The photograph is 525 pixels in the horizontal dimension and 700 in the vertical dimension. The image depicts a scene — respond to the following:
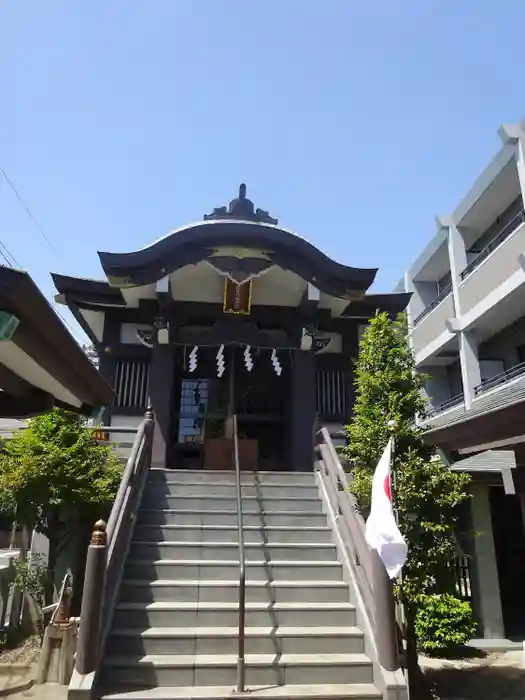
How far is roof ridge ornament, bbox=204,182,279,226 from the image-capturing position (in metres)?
12.6

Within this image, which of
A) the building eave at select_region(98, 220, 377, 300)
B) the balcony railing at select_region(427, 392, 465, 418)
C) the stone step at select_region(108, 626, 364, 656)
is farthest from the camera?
the balcony railing at select_region(427, 392, 465, 418)

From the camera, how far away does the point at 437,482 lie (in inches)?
259

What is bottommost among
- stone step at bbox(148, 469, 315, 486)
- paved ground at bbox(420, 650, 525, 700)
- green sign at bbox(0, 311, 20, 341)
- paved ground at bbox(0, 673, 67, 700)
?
paved ground at bbox(420, 650, 525, 700)

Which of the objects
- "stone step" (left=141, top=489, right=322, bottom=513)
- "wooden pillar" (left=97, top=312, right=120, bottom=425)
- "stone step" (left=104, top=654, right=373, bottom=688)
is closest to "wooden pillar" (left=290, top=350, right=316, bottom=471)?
"stone step" (left=141, top=489, right=322, bottom=513)

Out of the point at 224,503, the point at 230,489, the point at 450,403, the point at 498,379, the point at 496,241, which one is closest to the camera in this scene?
the point at 224,503

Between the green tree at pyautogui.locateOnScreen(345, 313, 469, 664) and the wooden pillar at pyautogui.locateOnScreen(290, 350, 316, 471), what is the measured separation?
11.7 feet

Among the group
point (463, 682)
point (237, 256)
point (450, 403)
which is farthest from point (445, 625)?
point (450, 403)

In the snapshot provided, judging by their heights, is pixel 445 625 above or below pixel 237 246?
below

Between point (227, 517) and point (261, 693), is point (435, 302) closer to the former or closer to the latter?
point (227, 517)

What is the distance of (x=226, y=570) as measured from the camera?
6980 millimetres

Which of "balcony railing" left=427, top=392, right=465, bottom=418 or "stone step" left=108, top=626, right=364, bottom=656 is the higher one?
"balcony railing" left=427, top=392, right=465, bottom=418

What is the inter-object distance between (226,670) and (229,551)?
1.96 m

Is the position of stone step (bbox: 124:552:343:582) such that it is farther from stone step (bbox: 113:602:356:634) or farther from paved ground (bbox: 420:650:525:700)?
paved ground (bbox: 420:650:525:700)

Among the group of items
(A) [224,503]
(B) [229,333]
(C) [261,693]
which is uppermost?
(B) [229,333]
